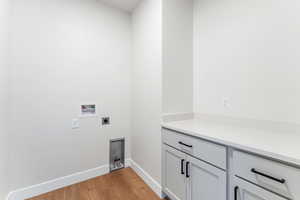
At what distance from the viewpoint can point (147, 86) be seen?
197 cm

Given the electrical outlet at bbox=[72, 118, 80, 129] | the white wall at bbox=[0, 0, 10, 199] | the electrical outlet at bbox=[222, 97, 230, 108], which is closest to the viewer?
the white wall at bbox=[0, 0, 10, 199]

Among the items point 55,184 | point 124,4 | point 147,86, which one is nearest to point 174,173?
point 147,86

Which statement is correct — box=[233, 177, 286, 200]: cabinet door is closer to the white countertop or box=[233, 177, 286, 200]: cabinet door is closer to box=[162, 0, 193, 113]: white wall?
the white countertop

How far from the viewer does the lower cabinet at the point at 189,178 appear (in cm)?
110

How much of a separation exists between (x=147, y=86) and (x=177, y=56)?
550 mm

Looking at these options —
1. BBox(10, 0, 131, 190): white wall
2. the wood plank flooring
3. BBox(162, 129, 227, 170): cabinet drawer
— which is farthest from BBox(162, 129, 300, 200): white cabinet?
BBox(10, 0, 131, 190): white wall

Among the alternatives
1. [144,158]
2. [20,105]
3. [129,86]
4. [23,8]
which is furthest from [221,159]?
[23,8]

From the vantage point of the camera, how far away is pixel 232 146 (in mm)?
972

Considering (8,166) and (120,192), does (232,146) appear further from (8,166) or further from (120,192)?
(8,166)

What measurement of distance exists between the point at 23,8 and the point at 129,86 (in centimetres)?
156

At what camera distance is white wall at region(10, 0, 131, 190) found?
1.61 metres

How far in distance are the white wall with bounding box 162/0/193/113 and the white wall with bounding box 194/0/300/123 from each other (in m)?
0.10

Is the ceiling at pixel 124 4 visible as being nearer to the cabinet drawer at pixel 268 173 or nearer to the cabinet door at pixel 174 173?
the cabinet door at pixel 174 173

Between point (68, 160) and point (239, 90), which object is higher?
point (239, 90)
